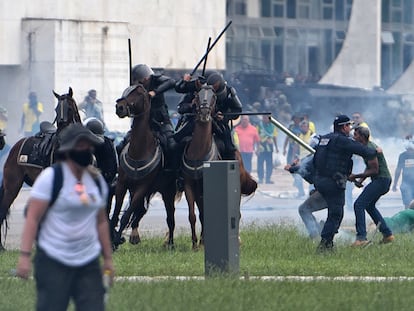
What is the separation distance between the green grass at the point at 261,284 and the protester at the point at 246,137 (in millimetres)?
15073

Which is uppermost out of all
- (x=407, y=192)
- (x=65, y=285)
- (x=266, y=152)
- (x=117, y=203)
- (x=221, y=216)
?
(x=65, y=285)

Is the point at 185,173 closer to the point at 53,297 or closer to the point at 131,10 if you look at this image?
the point at 53,297

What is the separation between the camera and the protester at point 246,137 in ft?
112

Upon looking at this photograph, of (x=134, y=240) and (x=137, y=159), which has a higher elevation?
(x=137, y=159)

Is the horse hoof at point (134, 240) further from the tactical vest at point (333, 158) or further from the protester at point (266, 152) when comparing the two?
the protester at point (266, 152)

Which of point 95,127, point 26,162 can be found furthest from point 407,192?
point 26,162

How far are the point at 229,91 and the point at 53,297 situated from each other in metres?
9.89

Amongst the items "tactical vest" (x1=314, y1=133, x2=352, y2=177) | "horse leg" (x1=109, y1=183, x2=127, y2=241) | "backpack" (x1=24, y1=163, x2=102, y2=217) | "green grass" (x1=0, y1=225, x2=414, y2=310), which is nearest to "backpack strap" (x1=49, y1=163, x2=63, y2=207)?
"backpack" (x1=24, y1=163, x2=102, y2=217)

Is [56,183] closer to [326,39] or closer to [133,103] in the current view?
[133,103]

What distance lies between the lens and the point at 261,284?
45.0 ft

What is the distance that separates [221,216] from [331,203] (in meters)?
3.55

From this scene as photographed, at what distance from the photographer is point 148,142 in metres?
18.9

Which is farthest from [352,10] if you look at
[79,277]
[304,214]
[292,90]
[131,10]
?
[79,277]

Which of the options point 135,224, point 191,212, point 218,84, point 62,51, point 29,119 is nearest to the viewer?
point 191,212
